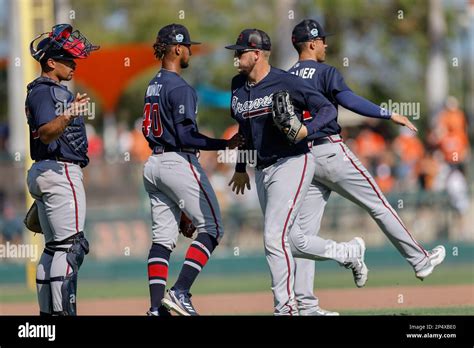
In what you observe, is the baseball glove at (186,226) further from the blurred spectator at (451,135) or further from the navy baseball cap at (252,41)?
the blurred spectator at (451,135)

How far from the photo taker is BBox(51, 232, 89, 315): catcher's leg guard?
7938 mm

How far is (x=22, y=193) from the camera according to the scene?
17219 millimetres

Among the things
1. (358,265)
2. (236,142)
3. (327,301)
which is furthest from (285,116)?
(327,301)

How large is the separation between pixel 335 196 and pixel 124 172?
3946 millimetres

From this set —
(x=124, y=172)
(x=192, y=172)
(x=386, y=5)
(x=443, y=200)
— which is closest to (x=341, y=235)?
(x=443, y=200)

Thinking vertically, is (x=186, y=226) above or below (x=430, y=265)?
above

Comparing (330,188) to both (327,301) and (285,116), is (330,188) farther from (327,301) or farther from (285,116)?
(327,301)

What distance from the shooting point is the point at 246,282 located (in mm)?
16062

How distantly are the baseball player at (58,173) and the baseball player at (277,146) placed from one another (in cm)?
127

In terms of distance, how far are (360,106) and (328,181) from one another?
26.7 inches

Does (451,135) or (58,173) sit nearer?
(58,173)

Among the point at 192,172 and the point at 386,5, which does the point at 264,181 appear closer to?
the point at 192,172

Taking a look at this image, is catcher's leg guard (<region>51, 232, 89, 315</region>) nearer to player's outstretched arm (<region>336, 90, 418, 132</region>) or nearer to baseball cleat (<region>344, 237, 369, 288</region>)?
baseball cleat (<region>344, 237, 369, 288</region>)

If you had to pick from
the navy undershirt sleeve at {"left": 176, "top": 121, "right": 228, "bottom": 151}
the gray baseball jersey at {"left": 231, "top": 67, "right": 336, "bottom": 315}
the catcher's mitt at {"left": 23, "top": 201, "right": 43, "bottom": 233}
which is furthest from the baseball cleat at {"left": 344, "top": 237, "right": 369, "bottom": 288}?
the catcher's mitt at {"left": 23, "top": 201, "right": 43, "bottom": 233}
